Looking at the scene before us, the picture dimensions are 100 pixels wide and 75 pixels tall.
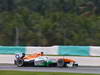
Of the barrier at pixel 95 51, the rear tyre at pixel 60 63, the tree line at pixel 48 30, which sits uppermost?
the tree line at pixel 48 30

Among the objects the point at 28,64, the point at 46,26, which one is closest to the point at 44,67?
the point at 28,64

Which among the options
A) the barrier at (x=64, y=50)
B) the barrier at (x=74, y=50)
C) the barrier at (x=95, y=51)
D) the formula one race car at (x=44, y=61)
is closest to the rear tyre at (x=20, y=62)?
the formula one race car at (x=44, y=61)

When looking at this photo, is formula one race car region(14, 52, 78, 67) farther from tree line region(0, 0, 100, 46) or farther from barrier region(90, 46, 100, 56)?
tree line region(0, 0, 100, 46)

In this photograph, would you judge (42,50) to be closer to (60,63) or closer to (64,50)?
(64,50)

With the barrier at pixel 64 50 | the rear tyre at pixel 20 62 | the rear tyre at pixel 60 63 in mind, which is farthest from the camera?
the barrier at pixel 64 50

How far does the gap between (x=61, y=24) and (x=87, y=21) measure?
2.93 metres

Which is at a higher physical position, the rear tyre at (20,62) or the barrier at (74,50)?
the barrier at (74,50)

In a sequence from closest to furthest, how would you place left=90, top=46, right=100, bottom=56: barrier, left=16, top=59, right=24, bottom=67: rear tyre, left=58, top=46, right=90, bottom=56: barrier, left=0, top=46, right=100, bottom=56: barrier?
left=16, top=59, right=24, bottom=67: rear tyre
left=90, top=46, right=100, bottom=56: barrier
left=0, top=46, right=100, bottom=56: barrier
left=58, top=46, right=90, bottom=56: barrier

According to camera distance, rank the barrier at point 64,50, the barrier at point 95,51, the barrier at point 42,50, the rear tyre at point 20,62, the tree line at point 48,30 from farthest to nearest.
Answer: the tree line at point 48,30, the barrier at point 42,50, the barrier at point 64,50, the barrier at point 95,51, the rear tyre at point 20,62

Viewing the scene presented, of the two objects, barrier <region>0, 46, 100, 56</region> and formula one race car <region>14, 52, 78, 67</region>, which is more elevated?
barrier <region>0, 46, 100, 56</region>

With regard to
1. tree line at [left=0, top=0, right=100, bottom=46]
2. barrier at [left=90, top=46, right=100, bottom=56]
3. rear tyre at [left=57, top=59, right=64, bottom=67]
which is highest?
tree line at [left=0, top=0, right=100, bottom=46]

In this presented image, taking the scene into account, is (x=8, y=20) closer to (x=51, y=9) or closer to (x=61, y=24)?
(x=61, y=24)

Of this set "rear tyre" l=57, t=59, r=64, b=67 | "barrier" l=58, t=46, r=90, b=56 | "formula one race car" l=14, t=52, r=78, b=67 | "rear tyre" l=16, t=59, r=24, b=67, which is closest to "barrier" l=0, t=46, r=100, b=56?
"barrier" l=58, t=46, r=90, b=56

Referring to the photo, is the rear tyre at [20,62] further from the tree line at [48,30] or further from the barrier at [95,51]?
the tree line at [48,30]
